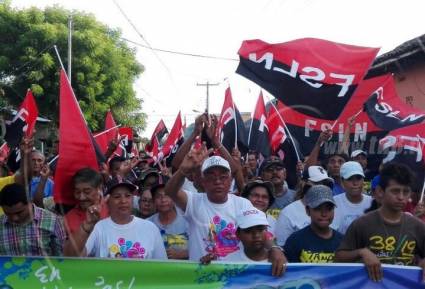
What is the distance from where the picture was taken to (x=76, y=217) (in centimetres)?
447

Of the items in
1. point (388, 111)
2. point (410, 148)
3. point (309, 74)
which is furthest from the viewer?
point (388, 111)

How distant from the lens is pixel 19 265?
388 cm

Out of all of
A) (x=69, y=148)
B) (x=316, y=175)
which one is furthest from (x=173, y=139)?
(x=69, y=148)

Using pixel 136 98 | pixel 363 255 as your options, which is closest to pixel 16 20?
pixel 136 98

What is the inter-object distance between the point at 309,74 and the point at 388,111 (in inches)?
92.1

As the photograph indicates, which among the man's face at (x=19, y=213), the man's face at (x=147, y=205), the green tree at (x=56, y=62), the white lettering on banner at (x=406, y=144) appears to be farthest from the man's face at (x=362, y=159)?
the green tree at (x=56, y=62)

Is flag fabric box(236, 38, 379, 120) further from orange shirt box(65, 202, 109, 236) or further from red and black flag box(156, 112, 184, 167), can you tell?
red and black flag box(156, 112, 184, 167)

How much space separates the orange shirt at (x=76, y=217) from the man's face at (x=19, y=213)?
0.30 meters

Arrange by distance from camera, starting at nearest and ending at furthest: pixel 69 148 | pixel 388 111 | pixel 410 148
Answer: pixel 69 148
pixel 410 148
pixel 388 111

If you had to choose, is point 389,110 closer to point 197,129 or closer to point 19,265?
point 197,129

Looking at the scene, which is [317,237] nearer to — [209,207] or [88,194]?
[209,207]

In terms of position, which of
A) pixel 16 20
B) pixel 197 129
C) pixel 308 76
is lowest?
pixel 197 129

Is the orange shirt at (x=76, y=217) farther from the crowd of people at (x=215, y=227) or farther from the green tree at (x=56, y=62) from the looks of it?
the green tree at (x=56, y=62)

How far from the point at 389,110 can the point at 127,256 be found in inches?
203
